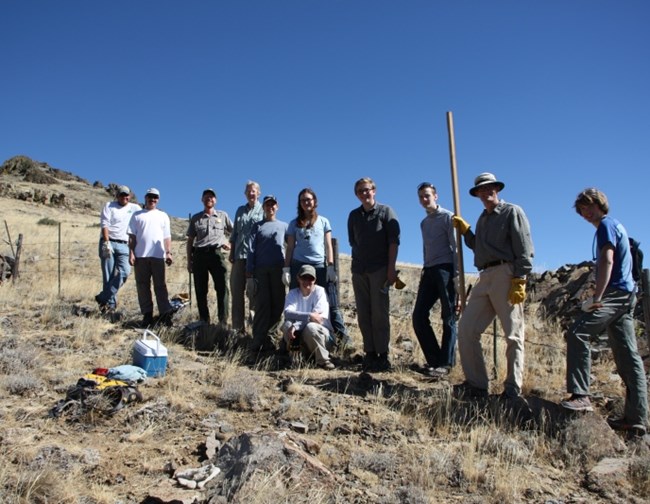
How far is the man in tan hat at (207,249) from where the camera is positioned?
25.3ft

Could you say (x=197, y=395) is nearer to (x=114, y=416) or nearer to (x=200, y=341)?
(x=114, y=416)

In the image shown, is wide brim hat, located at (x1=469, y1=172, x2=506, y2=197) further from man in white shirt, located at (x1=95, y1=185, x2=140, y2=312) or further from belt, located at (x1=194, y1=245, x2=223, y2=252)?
man in white shirt, located at (x1=95, y1=185, x2=140, y2=312)

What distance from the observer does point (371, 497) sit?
375 cm

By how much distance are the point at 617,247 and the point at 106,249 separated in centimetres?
686

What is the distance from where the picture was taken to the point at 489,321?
5.43 meters

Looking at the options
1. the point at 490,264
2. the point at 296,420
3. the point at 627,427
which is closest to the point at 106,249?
the point at 296,420

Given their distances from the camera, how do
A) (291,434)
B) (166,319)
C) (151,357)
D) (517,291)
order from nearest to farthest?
1. (291,434)
2. (517,291)
3. (151,357)
4. (166,319)

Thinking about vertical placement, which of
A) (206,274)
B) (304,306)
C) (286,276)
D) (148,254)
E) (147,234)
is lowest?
(304,306)

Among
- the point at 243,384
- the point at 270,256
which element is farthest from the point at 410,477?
the point at 270,256

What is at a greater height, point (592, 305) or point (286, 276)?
point (286, 276)

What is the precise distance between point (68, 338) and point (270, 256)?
111 inches

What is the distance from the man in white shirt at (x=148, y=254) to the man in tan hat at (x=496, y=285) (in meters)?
4.50

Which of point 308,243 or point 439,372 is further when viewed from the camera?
point 308,243

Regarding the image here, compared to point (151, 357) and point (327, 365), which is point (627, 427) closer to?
point (327, 365)
